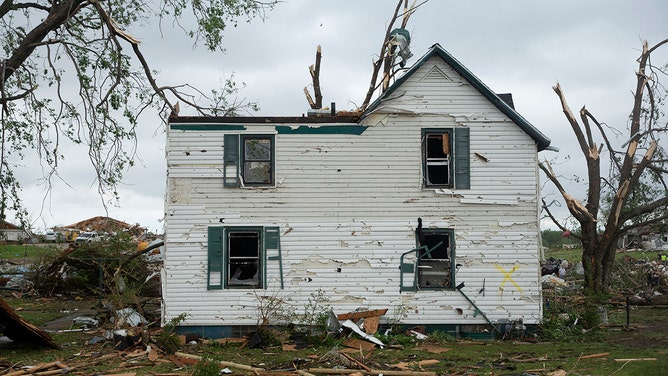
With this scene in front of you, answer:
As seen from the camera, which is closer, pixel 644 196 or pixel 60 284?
pixel 644 196

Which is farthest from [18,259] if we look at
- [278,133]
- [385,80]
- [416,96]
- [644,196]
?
[644,196]

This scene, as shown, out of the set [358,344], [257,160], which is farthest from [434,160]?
[358,344]

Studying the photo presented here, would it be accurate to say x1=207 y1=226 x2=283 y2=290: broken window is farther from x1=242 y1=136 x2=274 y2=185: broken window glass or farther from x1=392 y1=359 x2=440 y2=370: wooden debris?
x1=392 y1=359 x2=440 y2=370: wooden debris

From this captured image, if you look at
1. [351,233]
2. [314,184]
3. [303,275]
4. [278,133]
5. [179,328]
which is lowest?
[179,328]

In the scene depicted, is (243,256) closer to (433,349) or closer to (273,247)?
(273,247)

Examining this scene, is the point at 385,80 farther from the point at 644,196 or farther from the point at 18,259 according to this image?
the point at 18,259

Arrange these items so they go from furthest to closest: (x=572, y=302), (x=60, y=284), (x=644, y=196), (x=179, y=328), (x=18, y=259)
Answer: (x=18, y=259) → (x=60, y=284) → (x=644, y=196) → (x=572, y=302) → (x=179, y=328)

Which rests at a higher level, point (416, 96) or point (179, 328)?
point (416, 96)

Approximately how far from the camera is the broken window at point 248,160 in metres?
16.3

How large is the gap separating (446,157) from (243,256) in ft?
19.0

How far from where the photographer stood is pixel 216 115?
57.8 feet

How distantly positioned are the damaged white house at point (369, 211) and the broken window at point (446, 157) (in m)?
0.03

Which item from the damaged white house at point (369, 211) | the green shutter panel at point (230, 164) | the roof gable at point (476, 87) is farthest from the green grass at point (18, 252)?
the roof gable at point (476, 87)

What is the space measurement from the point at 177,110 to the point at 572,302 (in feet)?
42.6
